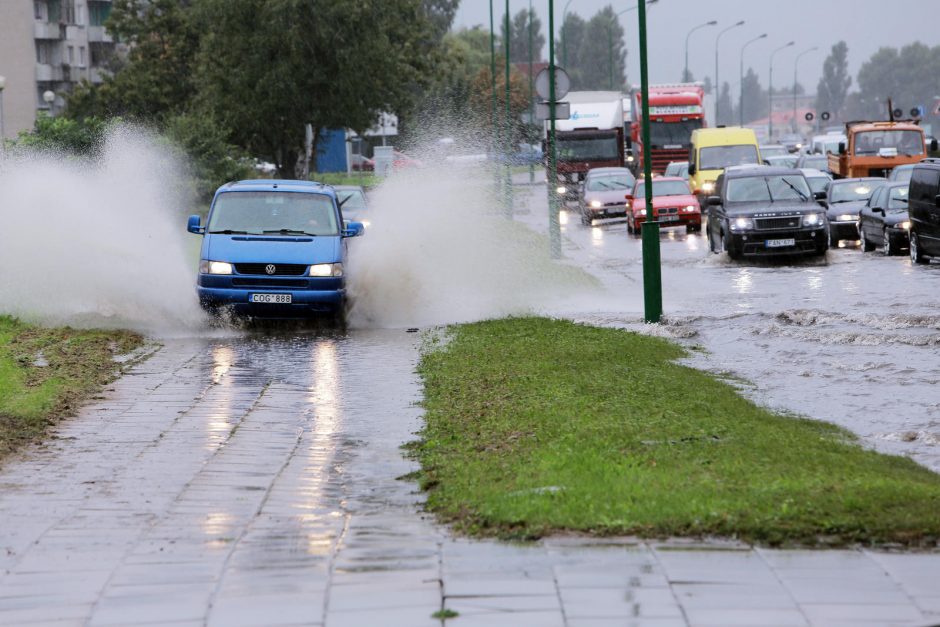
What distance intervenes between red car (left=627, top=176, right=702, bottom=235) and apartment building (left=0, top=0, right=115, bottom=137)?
165 ft

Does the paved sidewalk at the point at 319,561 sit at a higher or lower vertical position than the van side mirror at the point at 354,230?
lower

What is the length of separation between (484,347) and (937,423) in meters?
5.85

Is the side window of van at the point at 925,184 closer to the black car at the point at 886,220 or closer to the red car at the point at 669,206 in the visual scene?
the black car at the point at 886,220

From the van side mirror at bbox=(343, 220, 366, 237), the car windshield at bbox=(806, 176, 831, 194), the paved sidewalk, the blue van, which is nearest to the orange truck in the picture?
the car windshield at bbox=(806, 176, 831, 194)

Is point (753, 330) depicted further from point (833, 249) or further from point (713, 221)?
point (833, 249)

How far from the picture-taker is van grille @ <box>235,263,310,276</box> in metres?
18.9

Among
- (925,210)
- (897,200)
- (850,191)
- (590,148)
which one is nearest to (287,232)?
(925,210)

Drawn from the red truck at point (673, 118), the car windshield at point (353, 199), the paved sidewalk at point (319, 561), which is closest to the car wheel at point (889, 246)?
the car windshield at point (353, 199)

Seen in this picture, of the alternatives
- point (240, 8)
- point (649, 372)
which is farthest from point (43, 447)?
point (240, 8)

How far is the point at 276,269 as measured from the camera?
18.9m

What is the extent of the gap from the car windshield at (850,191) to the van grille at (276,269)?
20.5 metres

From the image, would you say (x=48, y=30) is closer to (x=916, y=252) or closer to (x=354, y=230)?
(x=916, y=252)

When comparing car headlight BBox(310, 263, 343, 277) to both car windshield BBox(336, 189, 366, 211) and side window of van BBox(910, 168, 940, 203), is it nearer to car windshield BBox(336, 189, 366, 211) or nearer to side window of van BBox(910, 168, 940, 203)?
side window of van BBox(910, 168, 940, 203)

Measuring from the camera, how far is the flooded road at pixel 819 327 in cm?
1237
